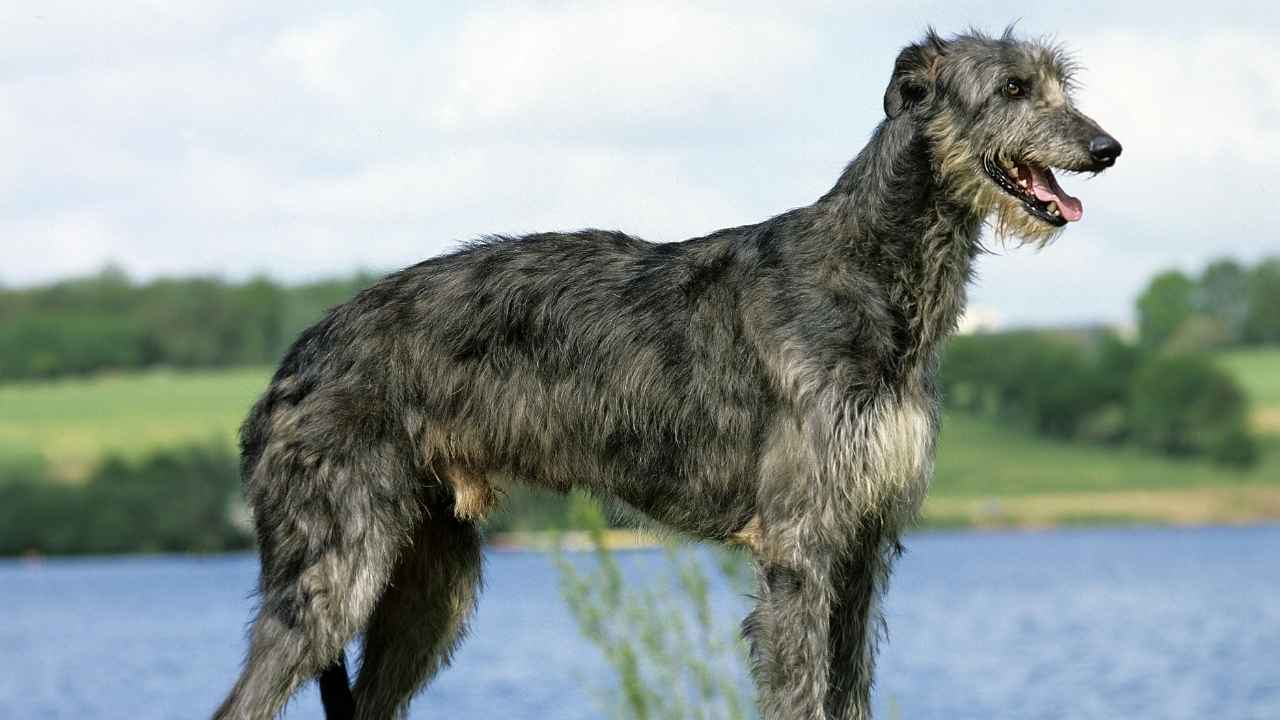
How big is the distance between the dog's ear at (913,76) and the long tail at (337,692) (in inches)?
117

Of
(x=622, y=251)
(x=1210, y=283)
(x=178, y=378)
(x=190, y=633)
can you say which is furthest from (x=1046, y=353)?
(x=622, y=251)

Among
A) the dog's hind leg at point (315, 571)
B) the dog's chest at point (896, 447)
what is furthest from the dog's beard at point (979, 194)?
the dog's hind leg at point (315, 571)

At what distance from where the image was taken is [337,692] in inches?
263

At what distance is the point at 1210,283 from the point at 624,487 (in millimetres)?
114292

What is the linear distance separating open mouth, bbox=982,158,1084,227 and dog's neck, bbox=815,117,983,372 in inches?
7.0

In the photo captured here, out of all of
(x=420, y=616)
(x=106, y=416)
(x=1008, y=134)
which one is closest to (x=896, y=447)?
(x=1008, y=134)

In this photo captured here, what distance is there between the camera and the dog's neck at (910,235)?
6211 millimetres

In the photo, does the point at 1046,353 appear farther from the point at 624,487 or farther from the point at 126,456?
the point at 624,487

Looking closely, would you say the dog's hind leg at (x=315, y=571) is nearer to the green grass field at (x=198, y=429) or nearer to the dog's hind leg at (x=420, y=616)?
the dog's hind leg at (x=420, y=616)

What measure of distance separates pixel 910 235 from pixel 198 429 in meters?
88.1

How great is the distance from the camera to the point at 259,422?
6.75m

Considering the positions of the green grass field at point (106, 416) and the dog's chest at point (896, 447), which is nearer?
the dog's chest at point (896, 447)

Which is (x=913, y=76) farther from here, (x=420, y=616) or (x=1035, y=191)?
(x=420, y=616)

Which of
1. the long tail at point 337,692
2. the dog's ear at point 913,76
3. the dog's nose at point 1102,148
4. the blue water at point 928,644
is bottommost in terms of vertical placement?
the blue water at point 928,644
